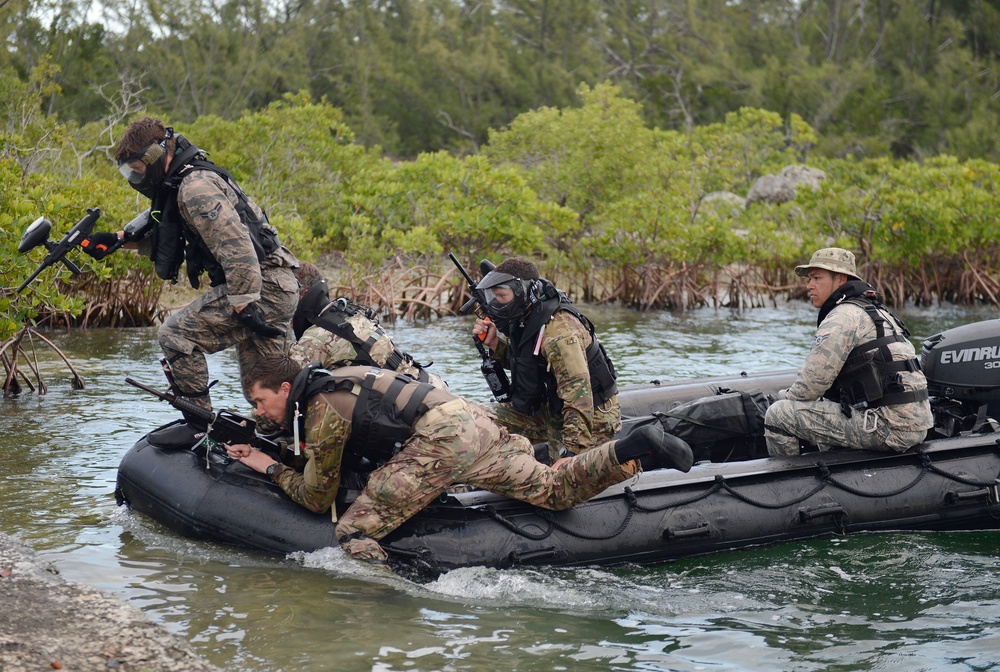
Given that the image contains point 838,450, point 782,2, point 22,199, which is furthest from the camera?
point 782,2

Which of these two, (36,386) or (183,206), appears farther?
(36,386)

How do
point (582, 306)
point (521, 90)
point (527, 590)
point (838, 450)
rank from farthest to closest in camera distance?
point (521, 90), point (582, 306), point (838, 450), point (527, 590)

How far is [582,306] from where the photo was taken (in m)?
15.8

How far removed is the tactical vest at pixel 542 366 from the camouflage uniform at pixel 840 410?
100 centimetres

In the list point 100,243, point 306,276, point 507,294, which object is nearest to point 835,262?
point 507,294

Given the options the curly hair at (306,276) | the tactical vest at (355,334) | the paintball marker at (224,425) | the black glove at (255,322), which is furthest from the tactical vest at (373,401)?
the curly hair at (306,276)

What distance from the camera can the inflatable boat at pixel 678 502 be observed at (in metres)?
5.29

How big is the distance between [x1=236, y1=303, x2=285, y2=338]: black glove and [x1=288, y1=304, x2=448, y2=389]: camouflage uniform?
23 cm

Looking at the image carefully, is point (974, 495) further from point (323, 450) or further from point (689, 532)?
point (323, 450)

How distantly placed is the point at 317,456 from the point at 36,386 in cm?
522

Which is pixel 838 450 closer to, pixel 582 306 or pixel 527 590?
pixel 527 590

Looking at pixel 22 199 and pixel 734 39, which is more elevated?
pixel 734 39

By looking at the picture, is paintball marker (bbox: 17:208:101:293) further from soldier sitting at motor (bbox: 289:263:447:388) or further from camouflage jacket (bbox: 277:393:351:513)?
camouflage jacket (bbox: 277:393:351:513)

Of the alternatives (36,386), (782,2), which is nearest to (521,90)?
(782,2)
